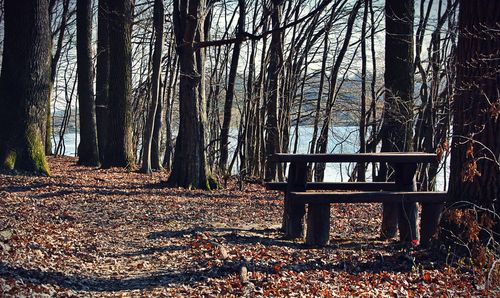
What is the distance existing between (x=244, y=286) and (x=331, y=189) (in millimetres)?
4042

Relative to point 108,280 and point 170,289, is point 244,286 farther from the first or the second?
point 108,280

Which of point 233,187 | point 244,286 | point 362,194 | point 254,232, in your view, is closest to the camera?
point 244,286

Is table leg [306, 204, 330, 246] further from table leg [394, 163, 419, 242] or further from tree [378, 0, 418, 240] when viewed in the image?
tree [378, 0, 418, 240]

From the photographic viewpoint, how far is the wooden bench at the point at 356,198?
861cm

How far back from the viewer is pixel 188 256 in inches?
323

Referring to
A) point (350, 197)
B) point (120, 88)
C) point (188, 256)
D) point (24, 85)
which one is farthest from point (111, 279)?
point (120, 88)

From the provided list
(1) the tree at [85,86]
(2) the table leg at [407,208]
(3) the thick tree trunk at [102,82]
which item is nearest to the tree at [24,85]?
(1) the tree at [85,86]

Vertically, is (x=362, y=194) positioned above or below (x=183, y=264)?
above

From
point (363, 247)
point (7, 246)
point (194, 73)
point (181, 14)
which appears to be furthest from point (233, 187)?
point (7, 246)

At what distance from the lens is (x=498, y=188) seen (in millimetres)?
7316

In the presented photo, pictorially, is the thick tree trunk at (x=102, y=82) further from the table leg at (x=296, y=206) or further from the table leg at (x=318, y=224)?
the table leg at (x=318, y=224)

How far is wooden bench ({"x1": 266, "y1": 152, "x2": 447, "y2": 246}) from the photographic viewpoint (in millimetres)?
8609

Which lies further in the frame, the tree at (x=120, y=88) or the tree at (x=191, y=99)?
the tree at (x=120, y=88)

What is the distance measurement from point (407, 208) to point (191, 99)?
289 inches
